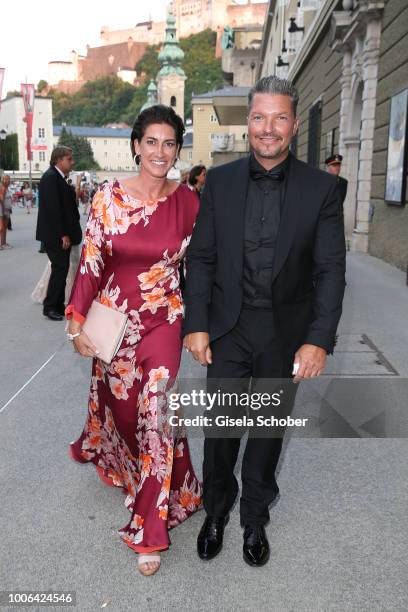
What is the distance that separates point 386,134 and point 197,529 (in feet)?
36.3

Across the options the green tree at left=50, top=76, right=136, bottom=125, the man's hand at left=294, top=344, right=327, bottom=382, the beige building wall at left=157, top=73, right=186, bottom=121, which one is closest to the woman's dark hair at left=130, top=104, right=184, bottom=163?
the man's hand at left=294, top=344, right=327, bottom=382

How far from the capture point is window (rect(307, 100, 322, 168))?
2012 centimetres

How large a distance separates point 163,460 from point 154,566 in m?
0.46

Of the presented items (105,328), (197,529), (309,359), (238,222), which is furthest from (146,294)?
(197,529)

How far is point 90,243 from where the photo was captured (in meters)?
2.90

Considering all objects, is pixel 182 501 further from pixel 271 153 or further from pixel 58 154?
pixel 58 154

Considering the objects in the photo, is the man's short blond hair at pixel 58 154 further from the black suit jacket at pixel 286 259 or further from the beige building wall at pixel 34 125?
the beige building wall at pixel 34 125

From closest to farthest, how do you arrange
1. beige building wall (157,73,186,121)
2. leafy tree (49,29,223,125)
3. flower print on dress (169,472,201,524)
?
flower print on dress (169,472,201,524), beige building wall (157,73,186,121), leafy tree (49,29,223,125)

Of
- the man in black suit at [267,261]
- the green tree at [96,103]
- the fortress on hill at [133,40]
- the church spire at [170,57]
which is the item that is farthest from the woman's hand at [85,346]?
the green tree at [96,103]

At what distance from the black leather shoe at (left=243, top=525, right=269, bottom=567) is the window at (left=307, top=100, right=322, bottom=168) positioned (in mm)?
18377

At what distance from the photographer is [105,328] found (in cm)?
291

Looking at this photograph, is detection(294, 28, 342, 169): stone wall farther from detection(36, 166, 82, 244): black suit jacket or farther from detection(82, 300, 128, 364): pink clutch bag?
detection(82, 300, 128, 364): pink clutch bag

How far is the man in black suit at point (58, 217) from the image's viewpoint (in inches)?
285

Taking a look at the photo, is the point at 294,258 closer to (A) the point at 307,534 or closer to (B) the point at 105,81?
(A) the point at 307,534
